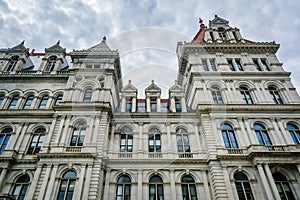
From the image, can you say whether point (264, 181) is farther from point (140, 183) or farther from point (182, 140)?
point (140, 183)

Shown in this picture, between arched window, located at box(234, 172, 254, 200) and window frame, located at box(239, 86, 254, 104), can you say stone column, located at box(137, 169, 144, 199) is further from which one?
window frame, located at box(239, 86, 254, 104)

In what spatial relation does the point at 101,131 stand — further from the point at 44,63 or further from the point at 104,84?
the point at 44,63

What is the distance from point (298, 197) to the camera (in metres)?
15.9

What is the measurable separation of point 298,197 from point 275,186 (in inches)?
96.6

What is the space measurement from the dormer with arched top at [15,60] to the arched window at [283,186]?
106 ft

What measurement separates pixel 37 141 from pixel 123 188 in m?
10.5

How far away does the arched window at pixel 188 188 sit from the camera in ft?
56.9

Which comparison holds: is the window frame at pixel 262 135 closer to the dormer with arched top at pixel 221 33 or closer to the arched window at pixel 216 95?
the arched window at pixel 216 95

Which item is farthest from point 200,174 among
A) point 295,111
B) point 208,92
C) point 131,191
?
point 295,111

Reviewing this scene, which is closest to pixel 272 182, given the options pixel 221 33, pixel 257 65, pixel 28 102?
pixel 257 65

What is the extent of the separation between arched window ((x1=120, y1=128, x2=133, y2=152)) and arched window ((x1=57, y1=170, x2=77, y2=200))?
5.36m

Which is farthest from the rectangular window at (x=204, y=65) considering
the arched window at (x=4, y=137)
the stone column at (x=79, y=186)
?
the arched window at (x=4, y=137)

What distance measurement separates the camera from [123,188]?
17.8 m

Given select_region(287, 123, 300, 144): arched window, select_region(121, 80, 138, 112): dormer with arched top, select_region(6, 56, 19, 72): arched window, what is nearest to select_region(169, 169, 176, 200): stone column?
select_region(121, 80, 138, 112): dormer with arched top
